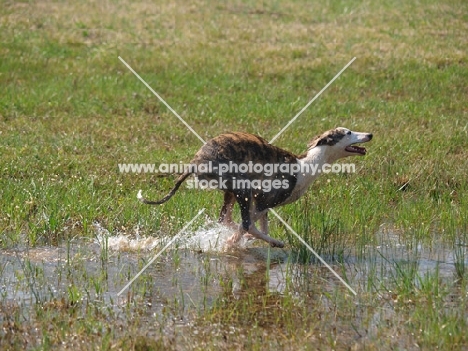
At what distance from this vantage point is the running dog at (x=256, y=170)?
8.64m

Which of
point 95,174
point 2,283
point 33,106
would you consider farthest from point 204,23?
point 2,283

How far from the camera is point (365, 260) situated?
8547mm

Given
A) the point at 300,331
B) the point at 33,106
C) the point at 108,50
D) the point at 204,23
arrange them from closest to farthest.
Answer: the point at 300,331 → the point at 33,106 → the point at 108,50 → the point at 204,23

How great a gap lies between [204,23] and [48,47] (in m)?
4.05

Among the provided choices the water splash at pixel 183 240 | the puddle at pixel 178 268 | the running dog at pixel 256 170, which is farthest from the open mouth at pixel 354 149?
the water splash at pixel 183 240

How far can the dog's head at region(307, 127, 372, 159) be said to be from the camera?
9.23 m

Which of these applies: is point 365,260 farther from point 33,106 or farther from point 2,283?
point 33,106

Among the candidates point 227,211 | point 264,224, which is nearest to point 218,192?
point 227,211

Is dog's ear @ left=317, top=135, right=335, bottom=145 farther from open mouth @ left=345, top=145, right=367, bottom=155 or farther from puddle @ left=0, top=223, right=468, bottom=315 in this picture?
puddle @ left=0, top=223, right=468, bottom=315

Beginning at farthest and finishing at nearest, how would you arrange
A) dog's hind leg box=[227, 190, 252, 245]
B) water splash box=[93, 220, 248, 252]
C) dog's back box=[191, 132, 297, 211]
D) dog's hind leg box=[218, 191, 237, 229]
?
1. dog's hind leg box=[218, 191, 237, 229]
2. dog's hind leg box=[227, 190, 252, 245]
3. water splash box=[93, 220, 248, 252]
4. dog's back box=[191, 132, 297, 211]

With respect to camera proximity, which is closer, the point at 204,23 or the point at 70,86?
the point at 70,86

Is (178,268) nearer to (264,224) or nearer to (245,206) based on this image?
(245,206)

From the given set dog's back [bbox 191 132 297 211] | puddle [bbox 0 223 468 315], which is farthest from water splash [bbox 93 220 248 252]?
dog's back [bbox 191 132 297 211]

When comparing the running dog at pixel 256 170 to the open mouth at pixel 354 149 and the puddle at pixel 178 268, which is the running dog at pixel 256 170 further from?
the puddle at pixel 178 268
